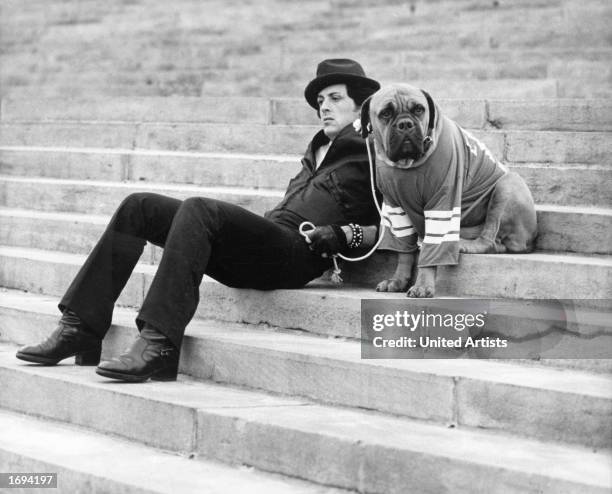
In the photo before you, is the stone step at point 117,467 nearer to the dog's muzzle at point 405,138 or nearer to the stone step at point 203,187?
the dog's muzzle at point 405,138

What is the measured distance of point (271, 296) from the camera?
5.27 metres

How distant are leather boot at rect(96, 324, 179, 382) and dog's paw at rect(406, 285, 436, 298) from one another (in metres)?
1.05

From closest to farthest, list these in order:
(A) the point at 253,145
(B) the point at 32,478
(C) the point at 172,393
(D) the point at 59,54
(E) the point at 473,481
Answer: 1. (E) the point at 473,481
2. (B) the point at 32,478
3. (C) the point at 172,393
4. (A) the point at 253,145
5. (D) the point at 59,54

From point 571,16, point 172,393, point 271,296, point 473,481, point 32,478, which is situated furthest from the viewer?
point 571,16

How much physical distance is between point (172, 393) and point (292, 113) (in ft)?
10.6

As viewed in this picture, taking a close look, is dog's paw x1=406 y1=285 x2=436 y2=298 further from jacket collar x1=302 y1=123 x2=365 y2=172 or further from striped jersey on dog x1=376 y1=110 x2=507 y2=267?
jacket collar x1=302 y1=123 x2=365 y2=172

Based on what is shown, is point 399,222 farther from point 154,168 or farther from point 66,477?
point 154,168

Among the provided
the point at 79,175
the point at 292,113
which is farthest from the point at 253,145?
the point at 79,175

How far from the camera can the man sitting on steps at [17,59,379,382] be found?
4719 mm

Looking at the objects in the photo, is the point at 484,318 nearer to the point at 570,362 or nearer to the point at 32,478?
the point at 570,362

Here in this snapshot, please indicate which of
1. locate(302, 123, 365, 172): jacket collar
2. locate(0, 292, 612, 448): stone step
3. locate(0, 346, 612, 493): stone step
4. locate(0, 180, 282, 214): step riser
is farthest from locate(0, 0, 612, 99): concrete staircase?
locate(0, 346, 612, 493): stone step

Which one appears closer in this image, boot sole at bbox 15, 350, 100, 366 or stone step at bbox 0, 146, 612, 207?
boot sole at bbox 15, 350, 100, 366

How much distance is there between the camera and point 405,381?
4305mm

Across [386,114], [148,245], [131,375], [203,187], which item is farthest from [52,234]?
[386,114]
